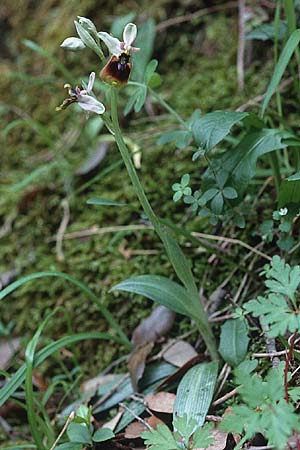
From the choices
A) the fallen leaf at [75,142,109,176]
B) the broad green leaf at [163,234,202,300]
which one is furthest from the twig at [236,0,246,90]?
the broad green leaf at [163,234,202,300]

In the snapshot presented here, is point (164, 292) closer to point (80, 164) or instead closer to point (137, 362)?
point (137, 362)

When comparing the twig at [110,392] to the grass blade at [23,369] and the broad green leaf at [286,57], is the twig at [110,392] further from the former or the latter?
the broad green leaf at [286,57]

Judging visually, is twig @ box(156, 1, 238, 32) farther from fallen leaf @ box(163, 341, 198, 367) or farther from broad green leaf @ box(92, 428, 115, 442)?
broad green leaf @ box(92, 428, 115, 442)

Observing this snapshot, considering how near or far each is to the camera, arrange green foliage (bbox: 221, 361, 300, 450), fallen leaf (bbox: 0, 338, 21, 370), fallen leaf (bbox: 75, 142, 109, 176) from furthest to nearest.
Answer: fallen leaf (bbox: 75, 142, 109, 176), fallen leaf (bbox: 0, 338, 21, 370), green foliage (bbox: 221, 361, 300, 450)

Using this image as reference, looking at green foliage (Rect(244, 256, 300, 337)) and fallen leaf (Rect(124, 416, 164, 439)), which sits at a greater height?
green foliage (Rect(244, 256, 300, 337))

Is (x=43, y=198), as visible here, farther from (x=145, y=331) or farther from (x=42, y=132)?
(x=145, y=331)

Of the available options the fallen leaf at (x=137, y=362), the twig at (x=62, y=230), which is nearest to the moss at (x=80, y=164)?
the twig at (x=62, y=230)

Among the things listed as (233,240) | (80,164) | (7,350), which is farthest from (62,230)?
(233,240)
